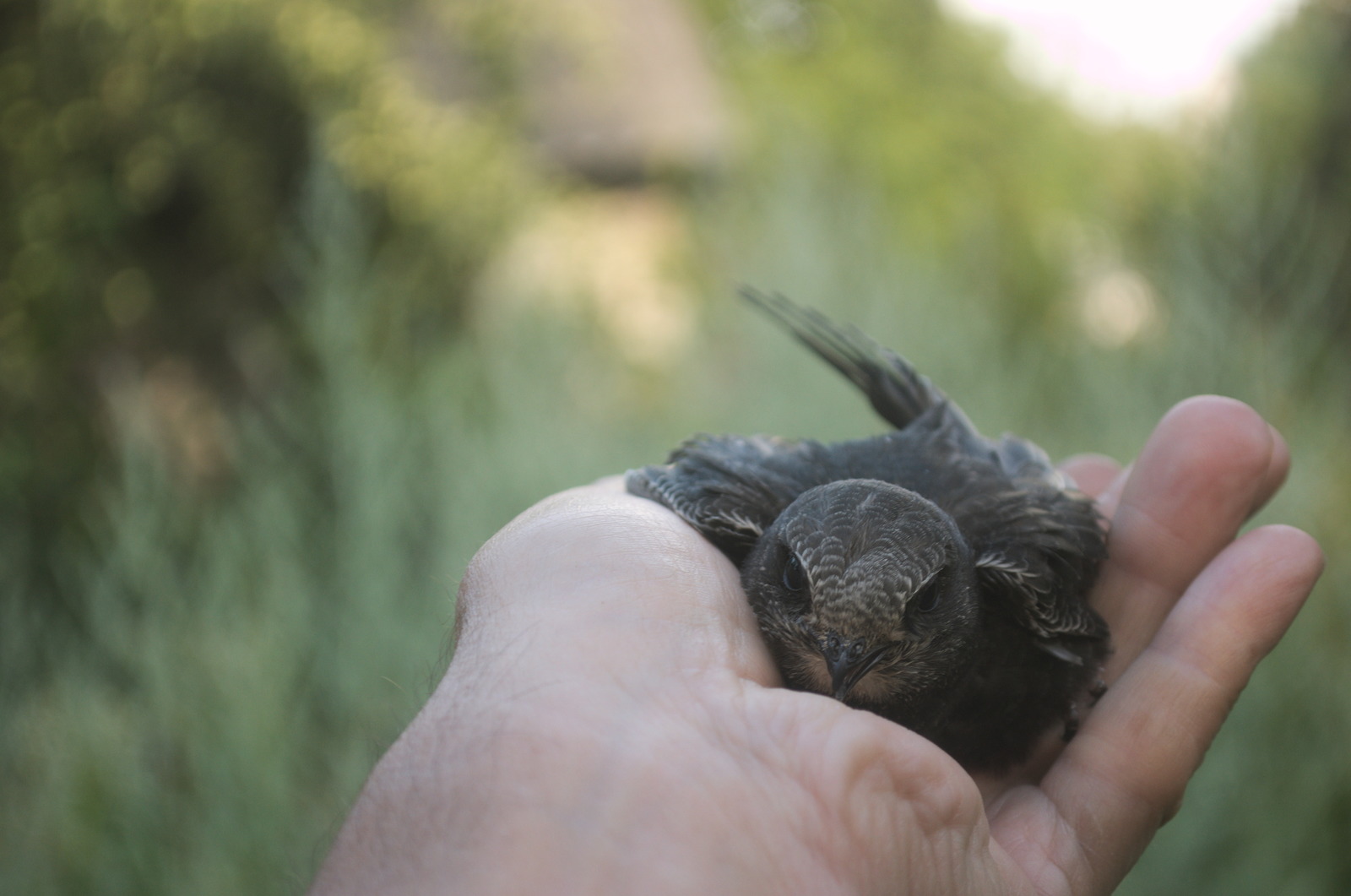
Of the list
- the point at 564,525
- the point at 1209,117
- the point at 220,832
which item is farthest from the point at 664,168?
the point at 564,525

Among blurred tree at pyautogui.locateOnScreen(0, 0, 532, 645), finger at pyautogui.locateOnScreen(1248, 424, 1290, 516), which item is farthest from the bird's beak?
blurred tree at pyautogui.locateOnScreen(0, 0, 532, 645)

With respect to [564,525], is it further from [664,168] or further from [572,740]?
[664,168]

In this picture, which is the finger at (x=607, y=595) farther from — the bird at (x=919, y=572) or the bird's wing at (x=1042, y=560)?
the bird's wing at (x=1042, y=560)

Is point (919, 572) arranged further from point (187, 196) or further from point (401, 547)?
point (187, 196)

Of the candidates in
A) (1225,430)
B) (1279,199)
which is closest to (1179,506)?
(1225,430)

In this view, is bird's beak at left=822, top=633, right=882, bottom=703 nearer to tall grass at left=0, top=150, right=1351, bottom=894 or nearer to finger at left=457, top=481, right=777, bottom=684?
finger at left=457, top=481, right=777, bottom=684

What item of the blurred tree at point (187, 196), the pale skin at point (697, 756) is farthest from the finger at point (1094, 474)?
the blurred tree at point (187, 196)

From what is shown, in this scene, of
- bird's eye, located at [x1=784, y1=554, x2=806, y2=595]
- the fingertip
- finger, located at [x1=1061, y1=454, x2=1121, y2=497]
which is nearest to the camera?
bird's eye, located at [x1=784, y1=554, x2=806, y2=595]
